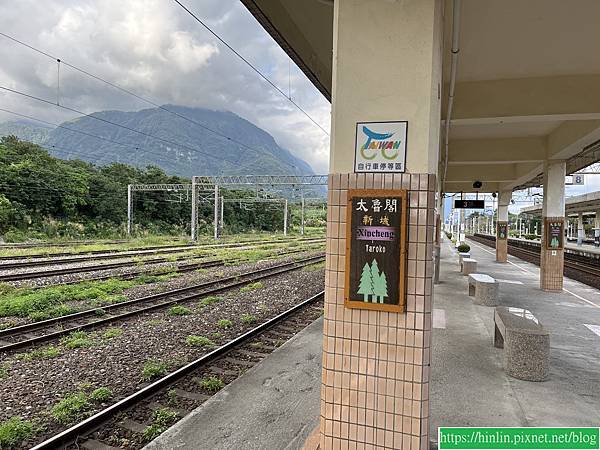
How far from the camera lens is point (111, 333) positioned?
7324 millimetres

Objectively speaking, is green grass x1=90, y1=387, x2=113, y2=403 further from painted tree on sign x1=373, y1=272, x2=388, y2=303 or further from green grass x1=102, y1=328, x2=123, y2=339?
painted tree on sign x1=373, y1=272, x2=388, y2=303

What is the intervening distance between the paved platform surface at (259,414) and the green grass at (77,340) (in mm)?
3073

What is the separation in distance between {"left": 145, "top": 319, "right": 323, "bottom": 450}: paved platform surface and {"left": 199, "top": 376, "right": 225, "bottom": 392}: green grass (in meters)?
0.33

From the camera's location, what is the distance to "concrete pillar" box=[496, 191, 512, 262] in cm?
2273

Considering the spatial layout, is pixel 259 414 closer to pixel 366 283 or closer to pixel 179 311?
pixel 366 283

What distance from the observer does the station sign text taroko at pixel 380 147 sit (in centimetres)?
296

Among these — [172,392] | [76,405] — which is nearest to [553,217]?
[172,392]

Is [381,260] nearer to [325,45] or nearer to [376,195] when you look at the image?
[376,195]

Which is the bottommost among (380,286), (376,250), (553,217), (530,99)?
(380,286)

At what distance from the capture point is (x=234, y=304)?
10.1m

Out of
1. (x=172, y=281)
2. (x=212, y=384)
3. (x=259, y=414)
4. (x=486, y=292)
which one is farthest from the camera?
(x=172, y=281)

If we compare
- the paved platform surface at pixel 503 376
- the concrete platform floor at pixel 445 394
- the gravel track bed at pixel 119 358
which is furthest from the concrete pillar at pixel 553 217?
the gravel track bed at pixel 119 358

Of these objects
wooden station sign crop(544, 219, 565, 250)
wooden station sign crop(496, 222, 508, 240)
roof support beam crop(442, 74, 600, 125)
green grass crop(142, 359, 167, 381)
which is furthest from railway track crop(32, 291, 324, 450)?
wooden station sign crop(496, 222, 508, 240)

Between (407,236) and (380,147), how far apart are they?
0.65 metres
